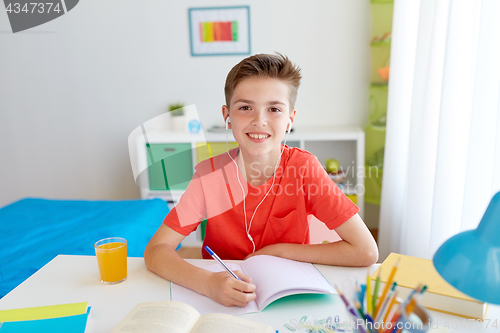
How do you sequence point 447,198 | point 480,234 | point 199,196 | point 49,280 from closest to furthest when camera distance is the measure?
point 480,234 < point 49,280 < point 199,196 < point 447,198

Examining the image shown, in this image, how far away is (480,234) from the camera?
45 cm

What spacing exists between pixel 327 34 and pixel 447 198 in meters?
1.64

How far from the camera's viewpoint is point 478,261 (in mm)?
435

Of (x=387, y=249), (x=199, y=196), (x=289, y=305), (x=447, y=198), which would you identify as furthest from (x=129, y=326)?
(x=387, y=249)

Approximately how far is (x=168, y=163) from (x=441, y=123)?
1.28 metres

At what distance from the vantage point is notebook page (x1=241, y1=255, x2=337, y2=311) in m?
0.79

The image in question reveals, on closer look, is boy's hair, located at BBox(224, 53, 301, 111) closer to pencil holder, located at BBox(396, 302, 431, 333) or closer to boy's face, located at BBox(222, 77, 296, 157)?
boy's face, located at BBox(222, 77, 296, 157)

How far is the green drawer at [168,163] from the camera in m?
2.17

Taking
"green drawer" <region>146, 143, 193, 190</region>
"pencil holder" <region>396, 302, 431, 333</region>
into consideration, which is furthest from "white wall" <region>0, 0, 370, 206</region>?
"pencil holder" <region>396, 302, 431, 333</region>

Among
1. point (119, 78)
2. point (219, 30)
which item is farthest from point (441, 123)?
point (119, 78)

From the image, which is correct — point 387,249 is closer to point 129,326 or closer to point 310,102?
point 310,102

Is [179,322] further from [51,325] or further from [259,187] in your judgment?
[259,187]

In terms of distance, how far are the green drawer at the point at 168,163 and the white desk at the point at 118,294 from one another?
1.10 meters

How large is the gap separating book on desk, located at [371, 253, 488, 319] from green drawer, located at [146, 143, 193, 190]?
1440 millimetres
